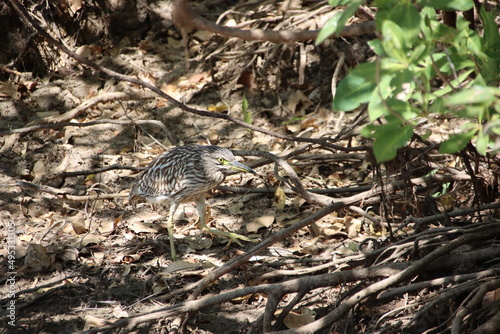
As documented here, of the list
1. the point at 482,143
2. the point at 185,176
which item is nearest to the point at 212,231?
the point at 185,176

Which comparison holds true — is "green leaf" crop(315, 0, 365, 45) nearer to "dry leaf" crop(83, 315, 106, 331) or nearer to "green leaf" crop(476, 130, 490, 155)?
"green leaf" crop(476, 130, 490, 155)

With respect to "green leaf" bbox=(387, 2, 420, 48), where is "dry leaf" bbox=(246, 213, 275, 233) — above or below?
below

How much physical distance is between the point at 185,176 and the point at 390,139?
12.6 feet

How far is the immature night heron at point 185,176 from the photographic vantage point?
5668 millimetres

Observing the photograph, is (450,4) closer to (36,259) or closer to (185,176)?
(185,176)

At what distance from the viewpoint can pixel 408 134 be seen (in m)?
2.04

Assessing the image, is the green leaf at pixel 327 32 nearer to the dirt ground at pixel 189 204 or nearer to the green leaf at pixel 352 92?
the green leaf at pixel 352 92

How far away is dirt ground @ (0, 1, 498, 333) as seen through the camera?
4.20m

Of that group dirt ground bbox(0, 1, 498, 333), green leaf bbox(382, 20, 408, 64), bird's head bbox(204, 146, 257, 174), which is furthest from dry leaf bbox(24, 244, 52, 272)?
green leaf bbox(382, 20, 408, 64)

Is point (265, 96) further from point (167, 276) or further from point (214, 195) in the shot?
point (167, 276)

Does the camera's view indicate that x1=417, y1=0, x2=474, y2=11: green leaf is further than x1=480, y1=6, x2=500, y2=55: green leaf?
No

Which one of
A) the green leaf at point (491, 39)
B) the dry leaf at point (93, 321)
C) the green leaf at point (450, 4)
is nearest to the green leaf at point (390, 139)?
the green leaf at point (450, 4)

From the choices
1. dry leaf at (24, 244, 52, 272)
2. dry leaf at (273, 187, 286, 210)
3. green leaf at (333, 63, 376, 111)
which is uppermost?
green leaf at (333, 63, 376, 111)

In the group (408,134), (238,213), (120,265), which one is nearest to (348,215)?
(238,213)
